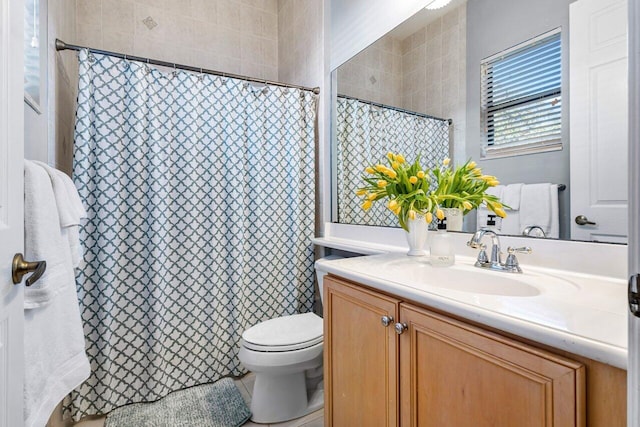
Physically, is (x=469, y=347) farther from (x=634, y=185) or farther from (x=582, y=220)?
(x=582, y=220)

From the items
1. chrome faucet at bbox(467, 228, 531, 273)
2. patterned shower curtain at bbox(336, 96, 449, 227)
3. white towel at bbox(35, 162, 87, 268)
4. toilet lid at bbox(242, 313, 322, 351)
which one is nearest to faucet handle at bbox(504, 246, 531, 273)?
chrome faucet at bbox(467, 228, 531, 273)

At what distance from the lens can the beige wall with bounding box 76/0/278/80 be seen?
209cm

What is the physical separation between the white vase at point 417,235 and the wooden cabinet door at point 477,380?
46cm

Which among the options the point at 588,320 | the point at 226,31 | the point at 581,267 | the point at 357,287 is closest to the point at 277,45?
the point at 226,31

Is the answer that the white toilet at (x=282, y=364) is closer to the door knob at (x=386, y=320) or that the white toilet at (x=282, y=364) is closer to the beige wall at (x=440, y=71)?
the door knob at (x=386, y=320)

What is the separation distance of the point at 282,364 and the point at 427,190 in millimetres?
983

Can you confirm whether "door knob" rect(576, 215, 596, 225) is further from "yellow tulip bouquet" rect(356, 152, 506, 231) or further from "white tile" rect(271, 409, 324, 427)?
"white tile" rect(271, 409, 324, 427)

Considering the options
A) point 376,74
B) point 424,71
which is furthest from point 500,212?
point 376,74

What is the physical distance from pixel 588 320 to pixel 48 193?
1351 millimetres

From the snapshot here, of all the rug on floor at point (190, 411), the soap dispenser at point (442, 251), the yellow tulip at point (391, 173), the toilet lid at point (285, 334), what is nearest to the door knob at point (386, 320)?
the soap dispenser at point (442, 251)

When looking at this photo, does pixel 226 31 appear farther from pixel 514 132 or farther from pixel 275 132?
pixel 514 132

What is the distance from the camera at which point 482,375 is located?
2.08 feet

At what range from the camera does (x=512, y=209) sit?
1118 millimetres

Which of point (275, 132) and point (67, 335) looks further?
point (275, 132)
